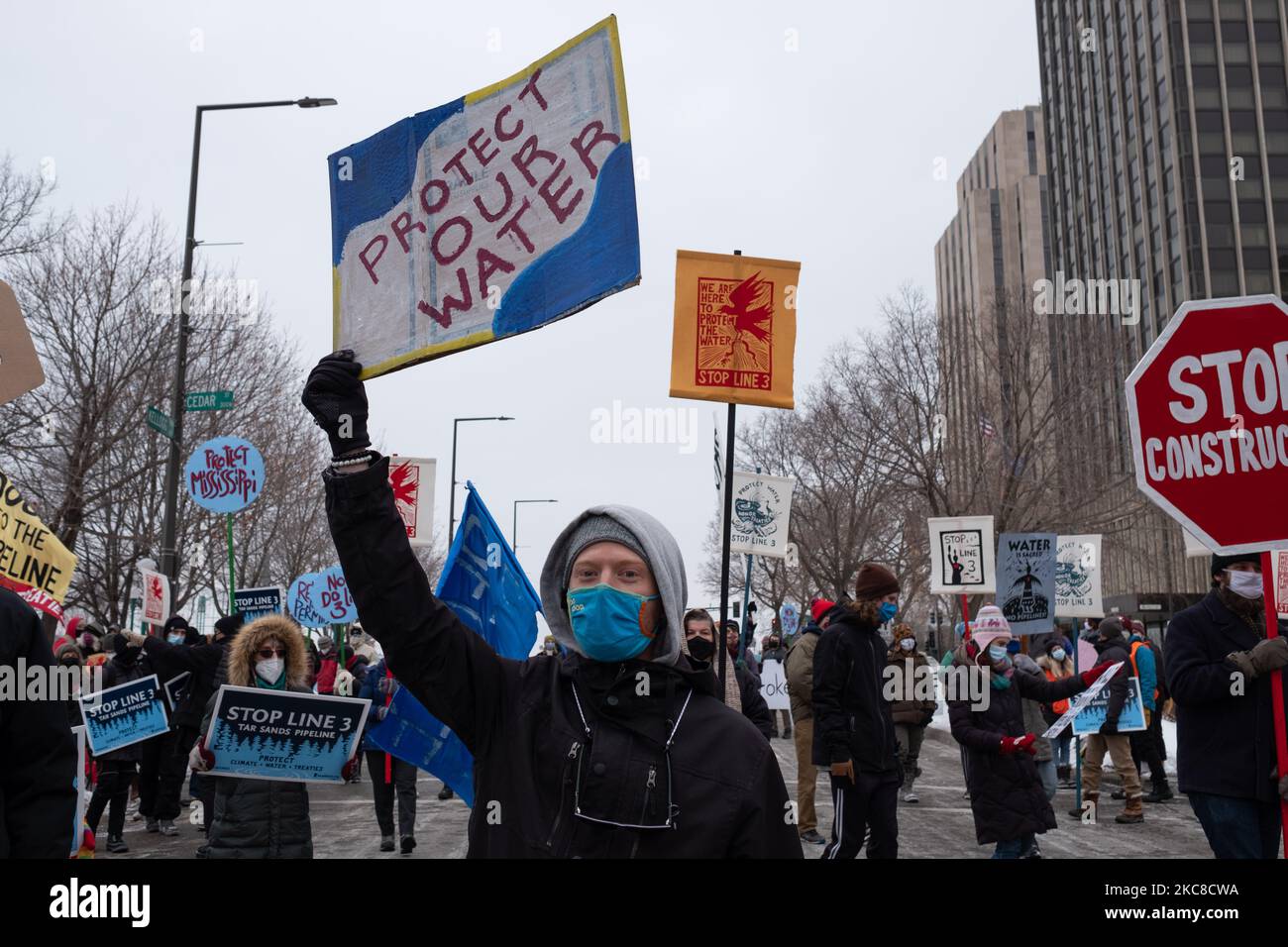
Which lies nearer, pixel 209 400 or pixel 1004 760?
pixel 1004 760

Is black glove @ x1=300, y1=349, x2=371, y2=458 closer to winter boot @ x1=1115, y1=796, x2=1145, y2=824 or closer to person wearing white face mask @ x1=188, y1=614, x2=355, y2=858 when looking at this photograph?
person wearing white face mask @ x1=188, y1=614, x2=355, y2=858

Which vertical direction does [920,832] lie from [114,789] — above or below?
below

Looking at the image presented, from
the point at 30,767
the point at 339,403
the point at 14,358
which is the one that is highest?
the point at 14,358

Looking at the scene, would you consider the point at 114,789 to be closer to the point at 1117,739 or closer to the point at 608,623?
the point at 608,623

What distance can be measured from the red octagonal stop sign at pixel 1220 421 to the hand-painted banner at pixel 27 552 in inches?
215

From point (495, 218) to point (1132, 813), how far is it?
1115cm

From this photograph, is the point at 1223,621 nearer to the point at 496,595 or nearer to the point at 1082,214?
the point at 496,595

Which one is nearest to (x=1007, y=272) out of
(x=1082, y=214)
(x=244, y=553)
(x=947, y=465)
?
(x=1082, y=214)

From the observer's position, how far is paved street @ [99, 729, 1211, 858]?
10.4 meters

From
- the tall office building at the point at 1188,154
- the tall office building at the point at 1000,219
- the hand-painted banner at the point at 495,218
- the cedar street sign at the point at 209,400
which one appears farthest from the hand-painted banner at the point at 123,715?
the tall office building at the point at 1000,219

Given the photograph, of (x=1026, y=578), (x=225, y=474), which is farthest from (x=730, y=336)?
(x=225, y=474)

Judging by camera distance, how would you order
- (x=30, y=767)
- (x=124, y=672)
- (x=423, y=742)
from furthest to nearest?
(x=124, y=672) < (x=423, y=742) < (x=30, y=767)

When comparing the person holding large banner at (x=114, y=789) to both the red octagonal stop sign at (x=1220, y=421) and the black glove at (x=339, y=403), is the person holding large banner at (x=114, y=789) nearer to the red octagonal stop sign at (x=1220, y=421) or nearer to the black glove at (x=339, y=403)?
the black glove at (x=339, y=403)

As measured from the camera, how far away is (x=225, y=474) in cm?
1476
